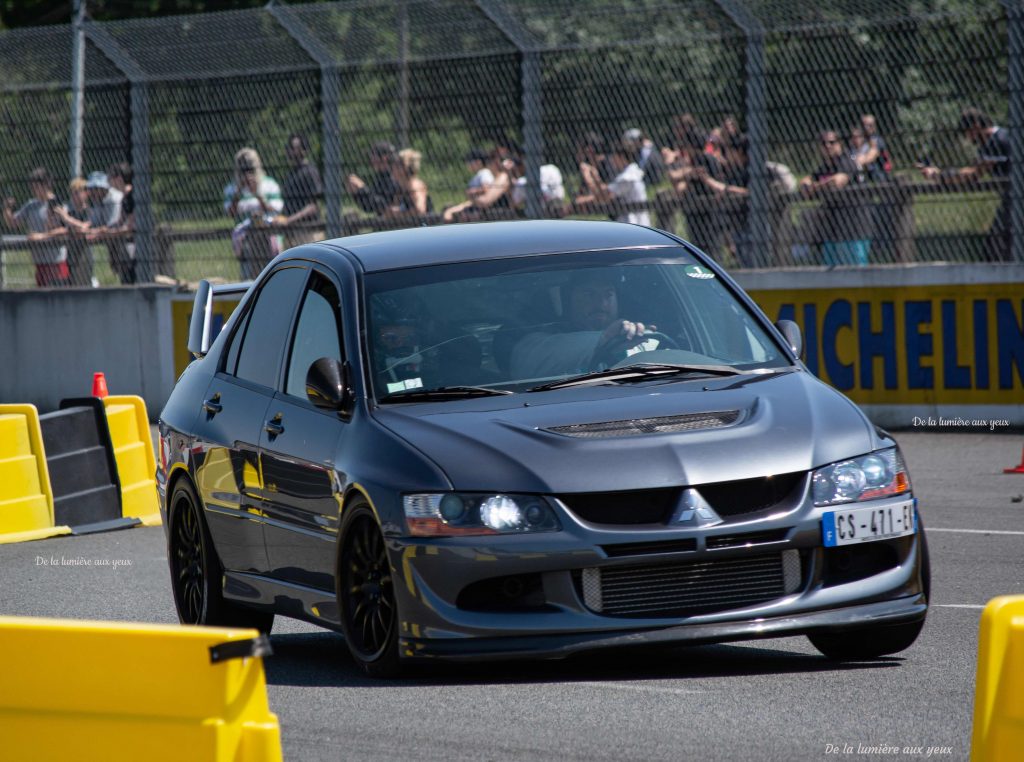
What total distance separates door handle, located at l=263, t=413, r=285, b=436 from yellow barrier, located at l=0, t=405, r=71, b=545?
15.6 ft

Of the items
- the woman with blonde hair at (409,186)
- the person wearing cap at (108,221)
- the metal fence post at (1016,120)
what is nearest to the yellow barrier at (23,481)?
the woman with blonde hair at (409,186)

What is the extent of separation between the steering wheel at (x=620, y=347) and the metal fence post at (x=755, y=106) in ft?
29.3

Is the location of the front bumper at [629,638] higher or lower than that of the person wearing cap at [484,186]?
lower

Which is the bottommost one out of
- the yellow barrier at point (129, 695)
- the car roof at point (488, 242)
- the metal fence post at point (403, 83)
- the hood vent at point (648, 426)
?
the yellow barrier at point (129, 695)

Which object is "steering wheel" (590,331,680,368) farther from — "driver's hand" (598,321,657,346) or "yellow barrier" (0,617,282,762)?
"yellow barrier" (0,617,282,762)

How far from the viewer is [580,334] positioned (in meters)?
7.40

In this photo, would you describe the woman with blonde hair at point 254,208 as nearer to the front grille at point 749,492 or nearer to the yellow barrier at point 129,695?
the front grille at point 749,492

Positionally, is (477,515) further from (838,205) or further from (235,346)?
(838,205)

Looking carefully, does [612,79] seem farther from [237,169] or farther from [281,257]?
[281,257]

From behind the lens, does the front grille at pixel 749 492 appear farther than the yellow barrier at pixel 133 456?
No

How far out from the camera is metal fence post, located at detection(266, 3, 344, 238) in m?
18.4

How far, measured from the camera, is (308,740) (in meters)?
5.87

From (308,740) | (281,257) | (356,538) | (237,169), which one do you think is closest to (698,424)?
(356,538)

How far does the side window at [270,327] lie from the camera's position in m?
7.98
